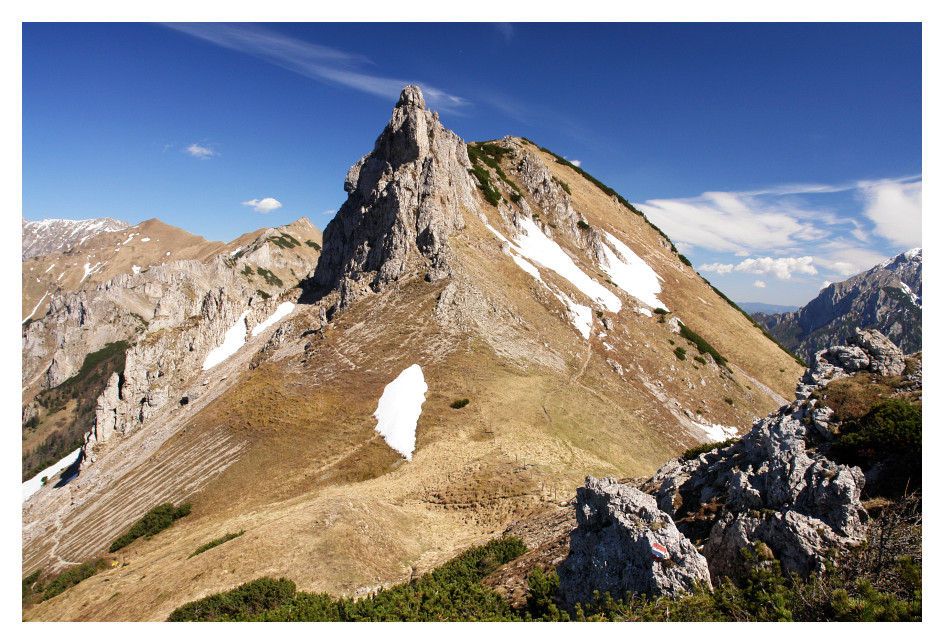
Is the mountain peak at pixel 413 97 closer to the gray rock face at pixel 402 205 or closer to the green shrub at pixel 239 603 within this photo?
the gray rock face at pixel 402 205

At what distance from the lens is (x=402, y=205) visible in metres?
53.7

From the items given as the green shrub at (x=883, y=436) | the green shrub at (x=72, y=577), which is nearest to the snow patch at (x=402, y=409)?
the green shrub at (x=72, y=577)

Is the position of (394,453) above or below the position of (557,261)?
below

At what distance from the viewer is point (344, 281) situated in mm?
54656

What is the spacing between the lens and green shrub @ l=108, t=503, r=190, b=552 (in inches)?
1093

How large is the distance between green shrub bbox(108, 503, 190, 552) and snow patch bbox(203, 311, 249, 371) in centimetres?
4830

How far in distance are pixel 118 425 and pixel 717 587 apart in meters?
80.3

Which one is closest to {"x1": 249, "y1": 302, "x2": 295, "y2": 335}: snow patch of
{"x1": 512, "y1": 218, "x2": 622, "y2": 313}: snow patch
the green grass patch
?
{"x1": 512, "y1": 218, "x2": 622, "y2": 313}: snow patch

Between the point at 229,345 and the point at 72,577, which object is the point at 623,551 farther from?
the point at 229,345

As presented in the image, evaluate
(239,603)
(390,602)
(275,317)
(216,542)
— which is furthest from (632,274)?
(239,603)

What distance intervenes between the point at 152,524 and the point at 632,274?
244 ft

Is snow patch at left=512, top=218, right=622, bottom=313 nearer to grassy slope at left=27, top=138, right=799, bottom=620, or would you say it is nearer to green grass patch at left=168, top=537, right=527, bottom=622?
grassy slope at left=27, top=138, right=799, bottom=620

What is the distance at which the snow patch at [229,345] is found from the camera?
7275cm

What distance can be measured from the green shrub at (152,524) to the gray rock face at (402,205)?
2814 centimetres
